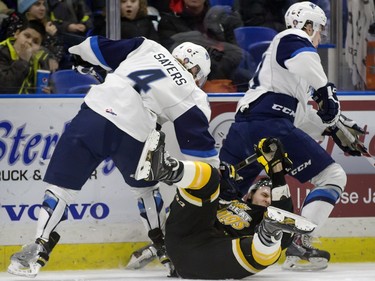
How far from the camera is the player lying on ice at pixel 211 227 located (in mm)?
5504

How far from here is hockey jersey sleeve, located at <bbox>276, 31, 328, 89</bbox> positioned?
6.23m

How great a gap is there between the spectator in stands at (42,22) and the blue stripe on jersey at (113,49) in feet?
2.54

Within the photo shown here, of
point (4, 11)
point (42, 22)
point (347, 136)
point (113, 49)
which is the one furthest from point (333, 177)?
point (4, 11)

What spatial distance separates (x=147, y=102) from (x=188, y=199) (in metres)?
0.60

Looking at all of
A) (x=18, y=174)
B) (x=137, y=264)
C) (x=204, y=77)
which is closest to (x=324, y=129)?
(x=204, y=77)

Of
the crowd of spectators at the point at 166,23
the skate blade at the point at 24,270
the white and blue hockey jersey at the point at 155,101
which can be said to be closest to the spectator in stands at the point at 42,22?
the crowd of spectators at the point at 166,23

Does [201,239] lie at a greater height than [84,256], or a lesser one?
greater

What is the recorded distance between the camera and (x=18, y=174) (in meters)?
6.63

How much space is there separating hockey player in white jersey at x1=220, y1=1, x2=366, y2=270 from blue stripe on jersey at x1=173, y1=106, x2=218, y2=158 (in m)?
0.53

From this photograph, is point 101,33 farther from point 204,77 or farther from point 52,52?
point 204,77

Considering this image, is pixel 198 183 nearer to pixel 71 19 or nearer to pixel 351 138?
pixel 351 138

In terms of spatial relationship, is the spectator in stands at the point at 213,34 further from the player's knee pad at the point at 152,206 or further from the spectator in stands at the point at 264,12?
the player's knee pad at the point at 152,206

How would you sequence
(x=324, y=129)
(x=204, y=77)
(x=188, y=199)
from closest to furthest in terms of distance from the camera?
(x=188, y=199) → (x=204, y=77) → (x=324, y=129)

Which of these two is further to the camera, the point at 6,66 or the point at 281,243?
the point at 6,66
